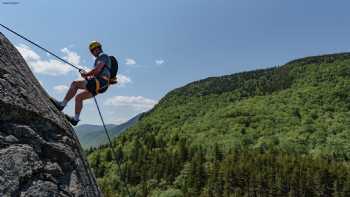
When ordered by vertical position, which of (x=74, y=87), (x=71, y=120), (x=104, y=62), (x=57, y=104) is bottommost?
(x=71, y=120)

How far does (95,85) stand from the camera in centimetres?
1233

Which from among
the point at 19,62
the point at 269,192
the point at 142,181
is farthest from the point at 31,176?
the point at 142,181

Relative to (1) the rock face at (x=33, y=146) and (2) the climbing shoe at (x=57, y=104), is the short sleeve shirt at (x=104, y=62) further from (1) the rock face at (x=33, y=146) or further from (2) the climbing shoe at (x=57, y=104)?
(1) the rock face at (x=33, y=146)

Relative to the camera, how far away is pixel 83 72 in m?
12.4

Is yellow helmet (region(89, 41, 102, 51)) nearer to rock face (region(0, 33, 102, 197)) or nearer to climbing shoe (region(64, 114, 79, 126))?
climbing shoe (region(64, 114, 79, 126))

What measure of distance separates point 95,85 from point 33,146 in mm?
4155

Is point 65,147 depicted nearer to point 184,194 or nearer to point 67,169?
point 67,169

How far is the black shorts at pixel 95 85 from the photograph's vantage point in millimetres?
12266

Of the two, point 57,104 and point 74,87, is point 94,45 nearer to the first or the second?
point 74,87

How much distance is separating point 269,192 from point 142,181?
194 ft

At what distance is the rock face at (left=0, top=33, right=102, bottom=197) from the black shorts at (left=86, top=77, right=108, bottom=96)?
6.81 feet

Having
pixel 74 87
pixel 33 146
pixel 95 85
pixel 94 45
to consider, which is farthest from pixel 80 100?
pixel 33 146

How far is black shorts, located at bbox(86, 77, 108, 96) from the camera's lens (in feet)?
40.2

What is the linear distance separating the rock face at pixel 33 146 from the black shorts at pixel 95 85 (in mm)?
2076
